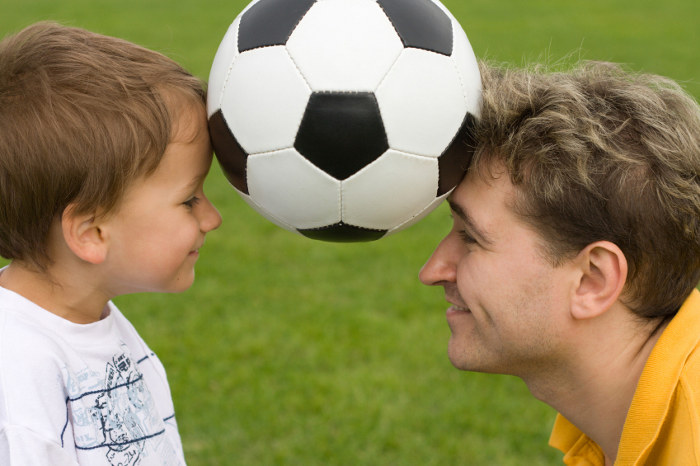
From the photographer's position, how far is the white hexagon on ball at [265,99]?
7.84 feet

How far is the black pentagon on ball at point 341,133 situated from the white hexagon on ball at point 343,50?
37mm

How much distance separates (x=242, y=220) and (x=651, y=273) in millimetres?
5626

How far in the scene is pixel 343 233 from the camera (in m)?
2.61

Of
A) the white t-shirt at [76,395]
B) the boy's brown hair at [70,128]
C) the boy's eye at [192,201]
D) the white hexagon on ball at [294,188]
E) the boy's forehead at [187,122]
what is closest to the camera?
the white t-shirt at [76,395]

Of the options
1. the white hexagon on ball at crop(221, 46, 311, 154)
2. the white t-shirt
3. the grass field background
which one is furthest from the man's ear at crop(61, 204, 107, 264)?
the grass field background

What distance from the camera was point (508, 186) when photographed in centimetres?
273

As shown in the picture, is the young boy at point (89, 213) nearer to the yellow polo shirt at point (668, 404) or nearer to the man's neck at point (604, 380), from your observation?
the man's neck at point (604, 380)

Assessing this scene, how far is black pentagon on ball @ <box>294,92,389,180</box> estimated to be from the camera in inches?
93.4

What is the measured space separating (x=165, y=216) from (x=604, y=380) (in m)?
1.58

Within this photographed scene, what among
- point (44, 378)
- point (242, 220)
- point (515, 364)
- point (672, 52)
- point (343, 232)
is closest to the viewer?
point (44, 378)

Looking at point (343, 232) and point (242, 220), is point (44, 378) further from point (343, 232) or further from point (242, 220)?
point (242, 220)

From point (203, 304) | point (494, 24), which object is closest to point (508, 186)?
point (203, 304)

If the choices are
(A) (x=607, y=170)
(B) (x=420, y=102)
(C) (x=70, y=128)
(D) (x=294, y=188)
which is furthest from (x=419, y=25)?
(C) (x=70, y=128)

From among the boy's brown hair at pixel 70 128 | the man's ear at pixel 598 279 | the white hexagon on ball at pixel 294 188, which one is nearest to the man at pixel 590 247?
the man's ear at pixel 598 279
